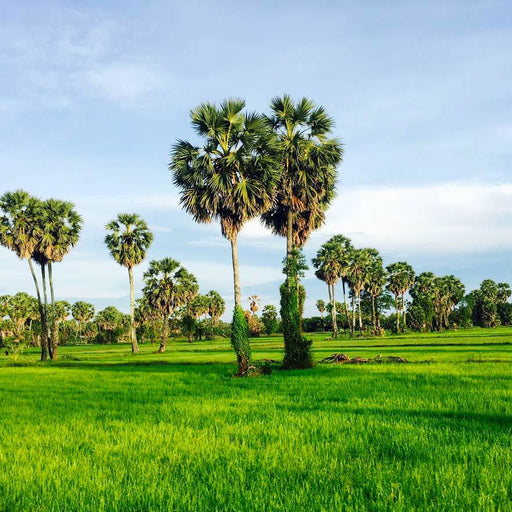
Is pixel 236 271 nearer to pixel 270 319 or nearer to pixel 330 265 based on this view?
pixel 330 265

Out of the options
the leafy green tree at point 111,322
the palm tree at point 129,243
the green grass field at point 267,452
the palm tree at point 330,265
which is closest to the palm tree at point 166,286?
the palm tree at point 129,243

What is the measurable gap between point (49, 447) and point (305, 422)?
5295mm

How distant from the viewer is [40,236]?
5197cm

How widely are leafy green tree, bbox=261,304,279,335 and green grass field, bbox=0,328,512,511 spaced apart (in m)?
124

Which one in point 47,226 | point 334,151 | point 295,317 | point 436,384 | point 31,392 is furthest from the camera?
point 47,226

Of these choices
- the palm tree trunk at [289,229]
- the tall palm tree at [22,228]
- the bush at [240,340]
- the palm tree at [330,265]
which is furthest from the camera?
the palm tree at [330,265]

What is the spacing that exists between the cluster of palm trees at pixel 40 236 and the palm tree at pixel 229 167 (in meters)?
31.6

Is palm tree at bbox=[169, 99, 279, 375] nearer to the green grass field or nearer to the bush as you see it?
Result: the bush

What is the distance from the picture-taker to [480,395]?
41.6 feet

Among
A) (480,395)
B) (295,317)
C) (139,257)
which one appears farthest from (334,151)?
(139,257)

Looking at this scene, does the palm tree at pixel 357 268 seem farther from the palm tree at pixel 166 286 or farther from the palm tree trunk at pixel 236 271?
the palm tree trunk at pixel 236 271

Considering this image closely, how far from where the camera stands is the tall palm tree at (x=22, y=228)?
51119 mm

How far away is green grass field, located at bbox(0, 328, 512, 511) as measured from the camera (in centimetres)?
539

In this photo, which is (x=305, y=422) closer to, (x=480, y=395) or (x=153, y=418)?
(x=153, y=418)
